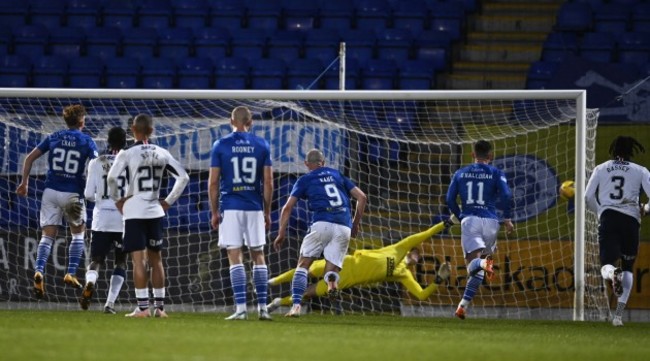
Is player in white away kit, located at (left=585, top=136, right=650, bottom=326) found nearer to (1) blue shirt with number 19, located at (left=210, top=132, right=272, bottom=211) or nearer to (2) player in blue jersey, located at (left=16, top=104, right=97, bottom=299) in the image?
(1) blue shirt with number 19, located at (left=210, top=132, right=272, bottom=211)

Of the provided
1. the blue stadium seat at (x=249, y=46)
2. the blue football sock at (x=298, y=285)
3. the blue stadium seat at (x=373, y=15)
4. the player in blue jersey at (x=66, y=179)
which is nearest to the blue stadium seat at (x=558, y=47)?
the blue stadium seat at (x=373, y=15)

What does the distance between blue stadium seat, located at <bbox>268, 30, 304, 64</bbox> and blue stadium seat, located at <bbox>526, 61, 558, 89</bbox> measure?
3.69 meters

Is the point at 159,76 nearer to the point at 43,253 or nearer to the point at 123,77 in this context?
the point at 123,77

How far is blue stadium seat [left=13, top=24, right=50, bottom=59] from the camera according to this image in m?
21.9

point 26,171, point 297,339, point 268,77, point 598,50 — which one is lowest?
point 297,339

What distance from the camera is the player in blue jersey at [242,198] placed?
12.6 m

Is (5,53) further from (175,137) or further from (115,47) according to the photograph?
(175,137)

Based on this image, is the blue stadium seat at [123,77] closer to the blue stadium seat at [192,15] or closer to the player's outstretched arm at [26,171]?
the blue stadium seat at [192,15]

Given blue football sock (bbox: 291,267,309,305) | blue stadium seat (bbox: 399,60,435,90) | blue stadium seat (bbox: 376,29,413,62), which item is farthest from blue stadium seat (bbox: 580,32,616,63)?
blue football sock (bbox: 291,267,309,305)

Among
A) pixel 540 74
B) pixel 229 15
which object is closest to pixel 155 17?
pixel 229 15

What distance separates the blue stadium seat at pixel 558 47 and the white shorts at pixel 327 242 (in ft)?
26.8

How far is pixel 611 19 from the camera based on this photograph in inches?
867

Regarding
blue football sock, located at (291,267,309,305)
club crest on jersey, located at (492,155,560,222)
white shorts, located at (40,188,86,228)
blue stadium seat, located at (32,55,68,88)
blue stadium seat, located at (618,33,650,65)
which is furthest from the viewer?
blue stadium seat, located at (32,55,68,88)

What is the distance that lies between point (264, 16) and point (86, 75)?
3.21 m
